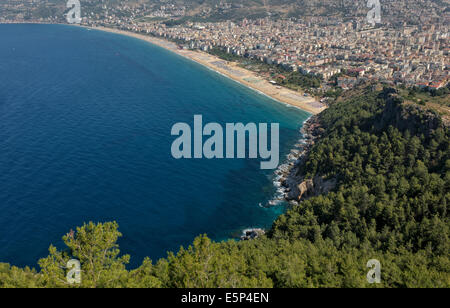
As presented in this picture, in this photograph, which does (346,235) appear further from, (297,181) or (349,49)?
(349,49)

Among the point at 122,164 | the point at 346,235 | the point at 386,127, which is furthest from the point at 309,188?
the point at 122,164

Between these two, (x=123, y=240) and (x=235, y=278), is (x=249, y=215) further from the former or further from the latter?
(x=235, y=278)

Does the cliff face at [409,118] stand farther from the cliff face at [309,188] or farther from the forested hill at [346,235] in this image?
the cliff face at [309,188]

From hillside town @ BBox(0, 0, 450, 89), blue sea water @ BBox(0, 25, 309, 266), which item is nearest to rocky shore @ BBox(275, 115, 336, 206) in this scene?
blue sea water @ BBox(0, 25, 309, 266)

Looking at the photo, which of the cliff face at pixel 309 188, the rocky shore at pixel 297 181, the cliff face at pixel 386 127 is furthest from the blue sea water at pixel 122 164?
the cliff face at pixel 386 127

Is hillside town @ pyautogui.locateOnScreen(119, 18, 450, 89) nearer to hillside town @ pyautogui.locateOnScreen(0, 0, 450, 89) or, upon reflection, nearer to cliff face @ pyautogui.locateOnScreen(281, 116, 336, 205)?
hillside town @ pyautogui.locateOnScreen(0, 0, 450, 89)

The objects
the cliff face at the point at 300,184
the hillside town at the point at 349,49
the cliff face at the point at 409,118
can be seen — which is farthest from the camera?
the hillside town at the point at 349,49
